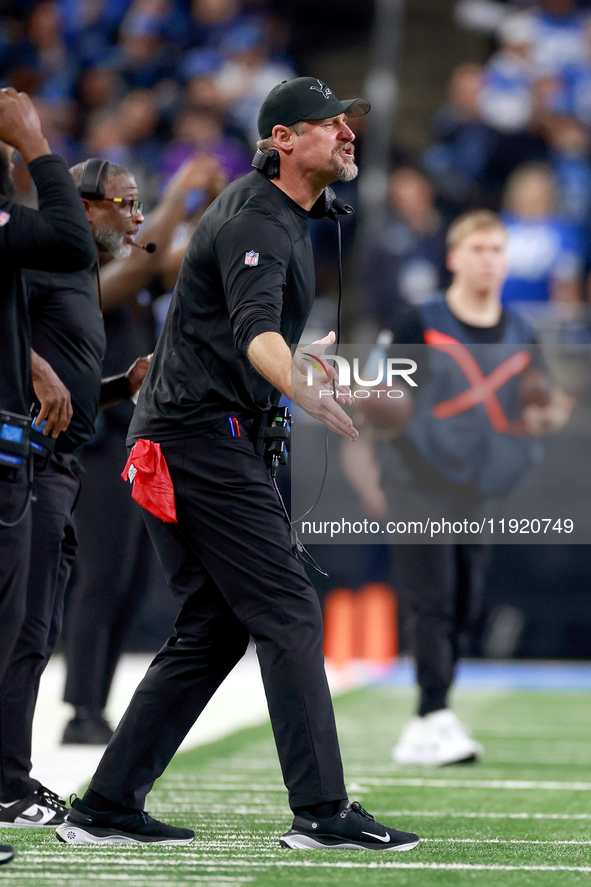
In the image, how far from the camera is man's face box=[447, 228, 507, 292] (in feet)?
18.5

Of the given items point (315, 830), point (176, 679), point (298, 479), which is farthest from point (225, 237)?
point (298, 479)

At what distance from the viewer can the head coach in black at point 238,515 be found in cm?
314

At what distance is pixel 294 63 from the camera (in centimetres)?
1405

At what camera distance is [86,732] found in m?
5.29

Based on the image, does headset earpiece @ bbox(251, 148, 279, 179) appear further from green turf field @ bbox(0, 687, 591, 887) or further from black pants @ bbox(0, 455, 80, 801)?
green turf field @ bbox(0, 687, 591, 887)

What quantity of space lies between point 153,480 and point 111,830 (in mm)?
894

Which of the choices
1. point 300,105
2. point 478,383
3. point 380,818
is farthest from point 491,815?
point 478,383

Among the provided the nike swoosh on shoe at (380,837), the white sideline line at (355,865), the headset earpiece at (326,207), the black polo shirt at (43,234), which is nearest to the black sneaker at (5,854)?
the white sideline line at (355,865)

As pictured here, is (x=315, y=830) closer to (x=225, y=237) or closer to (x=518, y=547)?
(x=225, y=237)

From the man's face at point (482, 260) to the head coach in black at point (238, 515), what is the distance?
2.31m

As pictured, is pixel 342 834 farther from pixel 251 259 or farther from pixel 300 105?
pixel 300 105

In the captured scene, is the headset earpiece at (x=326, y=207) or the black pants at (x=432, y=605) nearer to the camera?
the headset earpiece at (x=326, y=207)

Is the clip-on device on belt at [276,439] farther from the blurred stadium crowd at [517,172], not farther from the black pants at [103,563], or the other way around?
the blurred stadium crowd at [517,172]

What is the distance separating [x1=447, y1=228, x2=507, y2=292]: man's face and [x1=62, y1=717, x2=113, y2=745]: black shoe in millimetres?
2432
